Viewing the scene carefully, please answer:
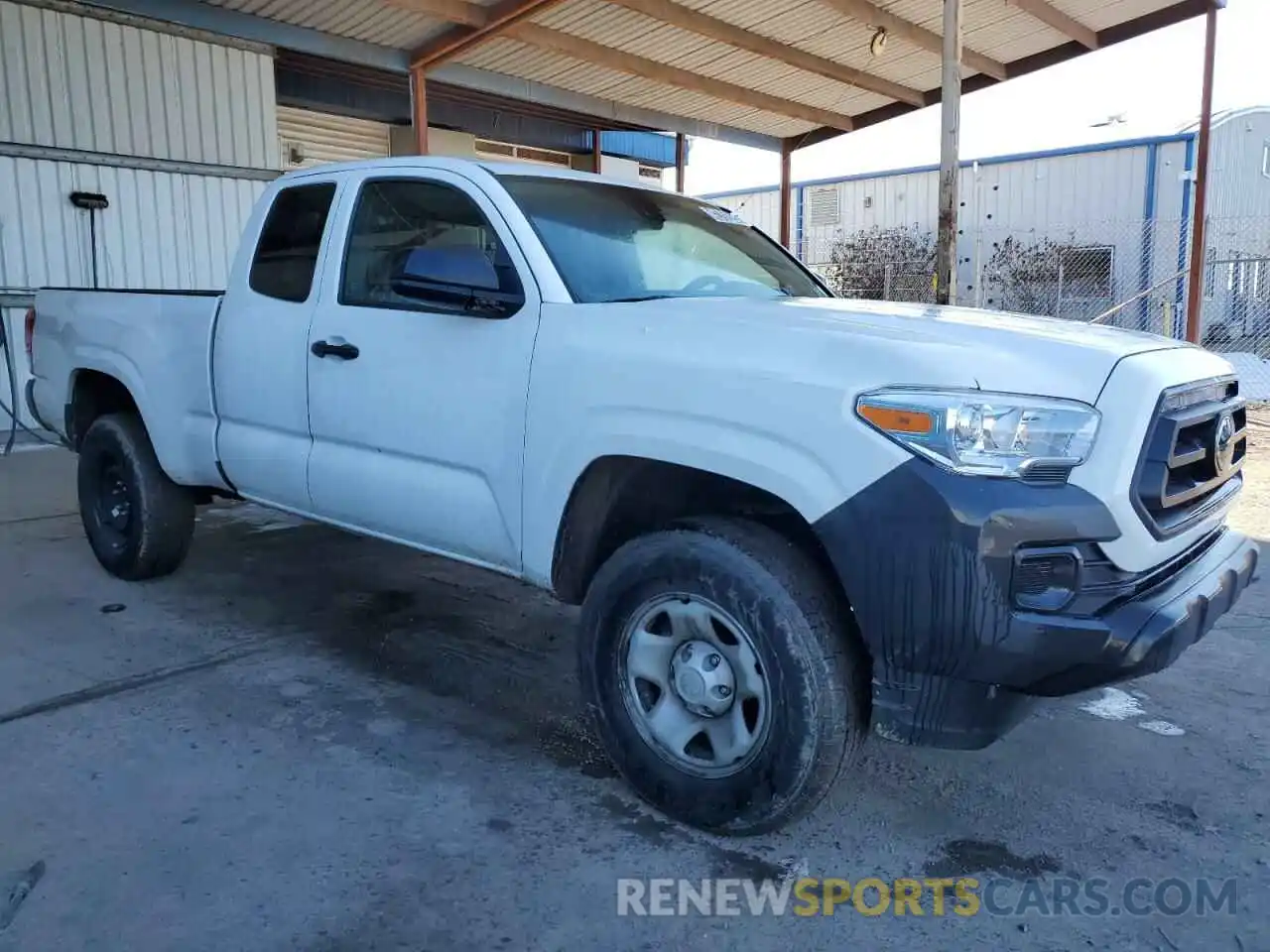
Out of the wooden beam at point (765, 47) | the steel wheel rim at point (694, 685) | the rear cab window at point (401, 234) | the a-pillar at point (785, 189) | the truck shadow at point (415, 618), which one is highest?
the wooden beam at point (765, 47)

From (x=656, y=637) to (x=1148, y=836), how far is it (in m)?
1.57

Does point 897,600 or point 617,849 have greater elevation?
point 897,600

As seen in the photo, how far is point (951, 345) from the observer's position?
2.59 meters

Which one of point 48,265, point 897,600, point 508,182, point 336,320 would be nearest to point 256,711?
point 336,320

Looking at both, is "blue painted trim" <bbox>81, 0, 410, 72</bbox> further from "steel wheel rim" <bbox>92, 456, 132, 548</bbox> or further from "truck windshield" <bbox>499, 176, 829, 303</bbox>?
"truck windshield" <bbox>499, 176, 829, 303</bbox>

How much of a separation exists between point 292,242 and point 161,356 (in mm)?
978

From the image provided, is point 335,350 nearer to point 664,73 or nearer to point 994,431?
point 994,431

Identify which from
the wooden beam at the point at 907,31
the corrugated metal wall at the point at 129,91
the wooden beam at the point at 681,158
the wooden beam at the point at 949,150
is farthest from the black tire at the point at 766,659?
the wooden beam at the point at 681,158

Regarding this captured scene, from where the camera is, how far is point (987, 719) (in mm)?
2525

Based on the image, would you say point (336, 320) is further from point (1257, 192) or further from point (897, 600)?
point (1257, 192)

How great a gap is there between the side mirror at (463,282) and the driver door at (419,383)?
0.02m

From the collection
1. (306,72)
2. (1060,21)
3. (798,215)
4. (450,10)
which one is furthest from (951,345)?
(798,215)

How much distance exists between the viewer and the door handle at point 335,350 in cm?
387

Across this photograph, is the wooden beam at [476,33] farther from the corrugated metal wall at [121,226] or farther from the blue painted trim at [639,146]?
the blue painted trim at [639,146]
